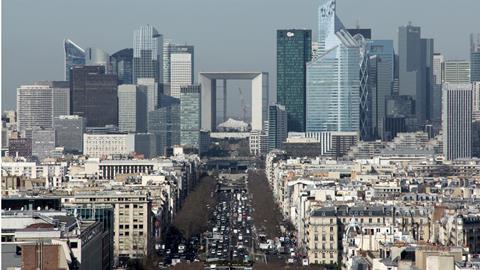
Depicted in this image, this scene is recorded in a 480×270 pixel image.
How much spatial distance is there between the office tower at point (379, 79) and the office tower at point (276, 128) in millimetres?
6520

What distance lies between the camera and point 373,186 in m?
51.5

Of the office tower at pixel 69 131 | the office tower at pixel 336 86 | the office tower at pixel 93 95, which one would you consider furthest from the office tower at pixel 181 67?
the office tower at pixel 69 131

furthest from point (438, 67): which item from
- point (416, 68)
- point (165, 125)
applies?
point (165, 125)

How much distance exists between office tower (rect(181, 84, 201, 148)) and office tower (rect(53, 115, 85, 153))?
26.2 feet

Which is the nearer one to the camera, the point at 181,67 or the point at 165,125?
the point at 165,125

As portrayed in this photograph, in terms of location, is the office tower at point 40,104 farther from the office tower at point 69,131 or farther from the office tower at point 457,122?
the office tower at point 457,122

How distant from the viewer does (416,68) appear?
149 m

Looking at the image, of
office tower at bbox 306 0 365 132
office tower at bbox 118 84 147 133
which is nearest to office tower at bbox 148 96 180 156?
office tower at bbox 118 84 147 133

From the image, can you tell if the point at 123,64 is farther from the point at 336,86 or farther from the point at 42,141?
the point at 42,141

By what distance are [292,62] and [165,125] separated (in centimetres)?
1216

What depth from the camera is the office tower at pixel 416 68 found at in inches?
5635

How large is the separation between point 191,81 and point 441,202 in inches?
4495

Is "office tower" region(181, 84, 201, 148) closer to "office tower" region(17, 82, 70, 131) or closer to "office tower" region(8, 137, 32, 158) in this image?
"office tower" region(17, 82, 70, 131)

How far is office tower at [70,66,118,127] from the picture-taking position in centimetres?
12681
